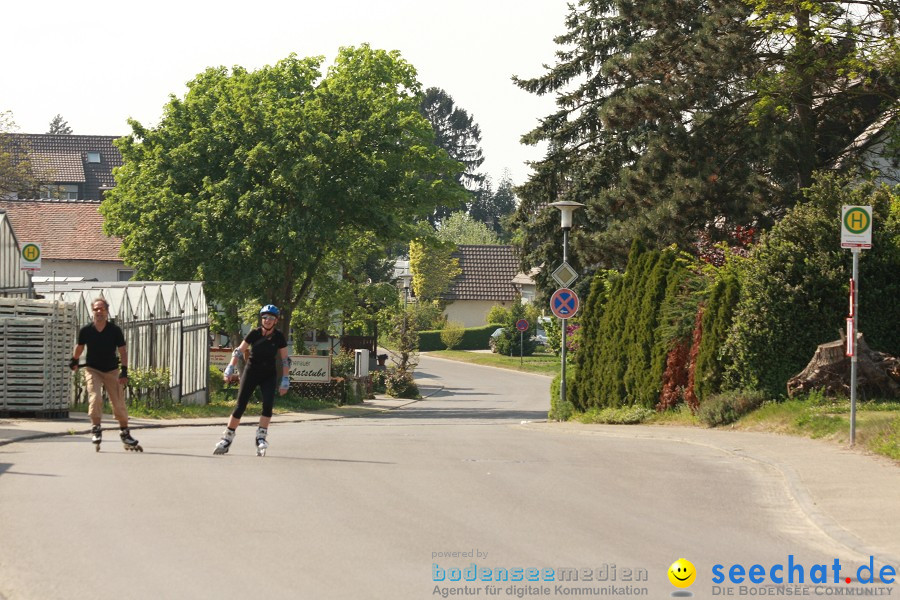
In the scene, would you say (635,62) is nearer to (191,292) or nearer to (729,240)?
(729,240)

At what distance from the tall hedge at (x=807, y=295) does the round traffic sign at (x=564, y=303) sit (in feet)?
23.7

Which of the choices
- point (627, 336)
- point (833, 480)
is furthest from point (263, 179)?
point (833, 480)

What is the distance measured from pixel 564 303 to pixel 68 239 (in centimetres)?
4456

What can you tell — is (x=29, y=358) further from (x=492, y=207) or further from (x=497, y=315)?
(x=492, y=207)

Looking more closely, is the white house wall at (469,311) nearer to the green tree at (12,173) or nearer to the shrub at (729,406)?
the green tree at (12,173)

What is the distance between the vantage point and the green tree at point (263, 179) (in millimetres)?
40562

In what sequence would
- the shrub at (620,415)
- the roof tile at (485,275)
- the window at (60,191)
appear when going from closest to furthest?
the shrub at (620,415)
the window at (60,191)
the roof tile at (485,275)

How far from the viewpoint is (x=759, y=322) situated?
69.9 ft

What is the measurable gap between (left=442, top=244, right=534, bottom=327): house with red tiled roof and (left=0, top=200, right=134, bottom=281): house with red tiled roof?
40471mm

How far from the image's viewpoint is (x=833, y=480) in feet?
44.6

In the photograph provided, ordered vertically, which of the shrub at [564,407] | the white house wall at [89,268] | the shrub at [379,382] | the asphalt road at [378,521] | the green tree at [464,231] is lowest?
the shrub at [379,382]

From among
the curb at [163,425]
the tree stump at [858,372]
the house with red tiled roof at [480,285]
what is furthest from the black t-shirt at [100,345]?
the house with red tiled roof at [480,285]

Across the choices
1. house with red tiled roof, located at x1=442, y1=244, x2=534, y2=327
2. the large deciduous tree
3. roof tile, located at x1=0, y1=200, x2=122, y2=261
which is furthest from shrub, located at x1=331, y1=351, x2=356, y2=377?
house with red tiled roof, located at x1=442, y1=244, x2=534, y2=327

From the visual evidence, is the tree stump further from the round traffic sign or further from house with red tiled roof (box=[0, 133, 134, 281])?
house with red tiled roof (box=[0, 133, 134, 281])
